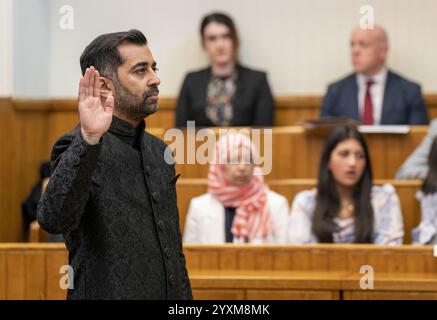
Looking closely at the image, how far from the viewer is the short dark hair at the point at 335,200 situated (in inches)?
74.5

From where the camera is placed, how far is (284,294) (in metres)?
1.58

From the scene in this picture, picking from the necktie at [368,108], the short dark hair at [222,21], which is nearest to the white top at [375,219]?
the necktie at [368,108]

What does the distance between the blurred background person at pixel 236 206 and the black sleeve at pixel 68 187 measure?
103 centimetres

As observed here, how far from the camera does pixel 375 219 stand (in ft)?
6.34

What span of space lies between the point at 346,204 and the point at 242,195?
21cm

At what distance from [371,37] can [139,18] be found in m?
0.74

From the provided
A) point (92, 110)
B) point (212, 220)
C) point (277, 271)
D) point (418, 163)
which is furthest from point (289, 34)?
point (92, 110)

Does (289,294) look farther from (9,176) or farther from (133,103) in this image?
(9,176)

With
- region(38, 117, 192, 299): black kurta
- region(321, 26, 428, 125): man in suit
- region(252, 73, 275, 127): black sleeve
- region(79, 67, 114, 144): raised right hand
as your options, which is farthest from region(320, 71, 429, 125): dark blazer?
region(79, 67, 114, 144): raised right hand

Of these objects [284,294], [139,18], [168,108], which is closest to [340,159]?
[284,294]

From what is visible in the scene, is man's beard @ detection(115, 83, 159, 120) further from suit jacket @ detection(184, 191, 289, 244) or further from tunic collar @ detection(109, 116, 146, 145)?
suit jacket @ detection(184, 191, 289, 244)

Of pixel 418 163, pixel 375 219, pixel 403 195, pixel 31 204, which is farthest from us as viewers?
pixel 31 204

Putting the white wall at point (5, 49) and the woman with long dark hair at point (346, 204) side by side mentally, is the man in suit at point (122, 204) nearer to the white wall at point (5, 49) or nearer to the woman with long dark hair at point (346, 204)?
the woman with long dark hair at point (346, 204)
